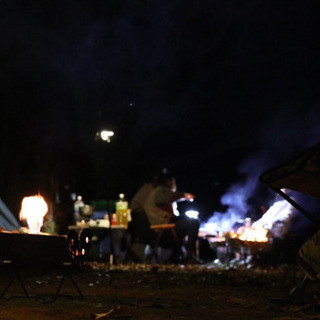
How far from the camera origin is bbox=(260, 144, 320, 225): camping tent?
4668mm

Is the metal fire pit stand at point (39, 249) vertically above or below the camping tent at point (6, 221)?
below

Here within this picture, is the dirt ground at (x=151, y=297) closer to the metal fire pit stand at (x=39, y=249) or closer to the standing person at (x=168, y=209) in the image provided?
the metal fire pit stand at (x=39, y=249)

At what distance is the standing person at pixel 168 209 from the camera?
40.8 feet

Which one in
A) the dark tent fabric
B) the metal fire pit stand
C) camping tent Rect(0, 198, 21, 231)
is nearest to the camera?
the dark tent fabric

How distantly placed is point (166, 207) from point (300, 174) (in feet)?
26.1

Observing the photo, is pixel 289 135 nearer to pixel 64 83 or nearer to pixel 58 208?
pixel 64 83

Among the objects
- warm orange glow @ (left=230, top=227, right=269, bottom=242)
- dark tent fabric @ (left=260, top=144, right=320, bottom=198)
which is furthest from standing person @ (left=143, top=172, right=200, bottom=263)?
dark tent fabric @ (left=260, top=144, right=320, bottom=198)

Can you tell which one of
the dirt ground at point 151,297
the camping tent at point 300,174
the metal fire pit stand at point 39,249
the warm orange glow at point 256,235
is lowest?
the dirt ground at point 151,297

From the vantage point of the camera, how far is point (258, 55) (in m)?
16.6

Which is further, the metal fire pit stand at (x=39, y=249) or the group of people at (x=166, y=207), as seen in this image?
the group of people at (x=166, y=207)

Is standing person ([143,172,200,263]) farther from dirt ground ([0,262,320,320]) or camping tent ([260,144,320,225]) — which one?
camping tent ([260,144,320,225])

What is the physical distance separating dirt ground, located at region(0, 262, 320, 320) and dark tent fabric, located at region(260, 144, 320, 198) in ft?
3.89

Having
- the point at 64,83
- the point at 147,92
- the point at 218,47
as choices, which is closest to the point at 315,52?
the point at 218,47

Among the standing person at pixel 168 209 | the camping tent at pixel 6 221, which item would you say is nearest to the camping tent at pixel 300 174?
the camping tent at pixel 6 221
